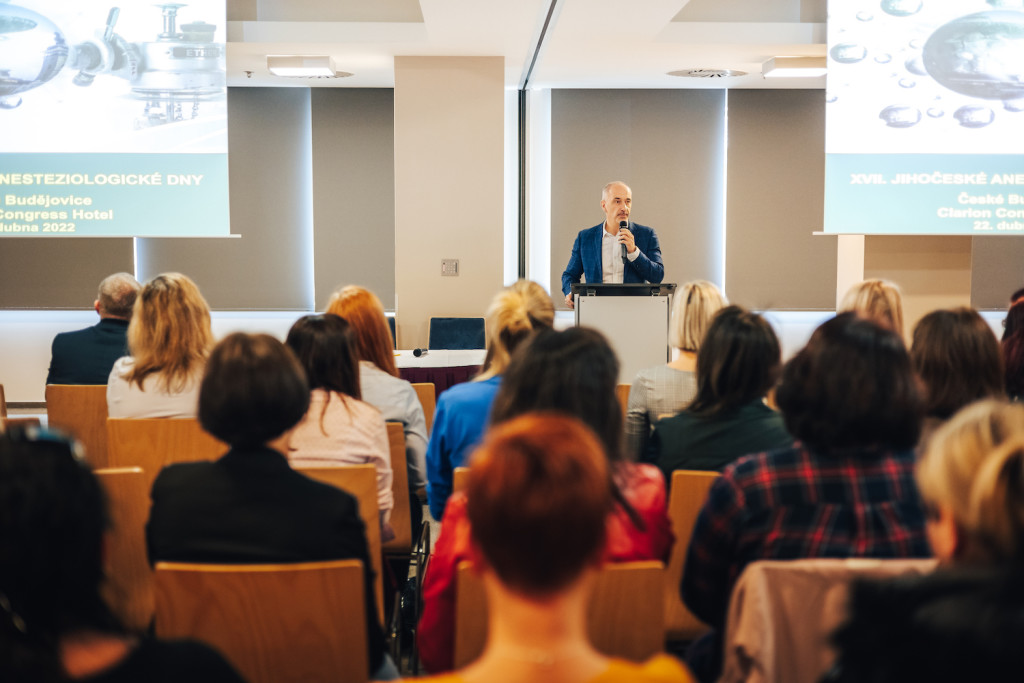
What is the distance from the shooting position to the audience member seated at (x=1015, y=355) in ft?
10.3

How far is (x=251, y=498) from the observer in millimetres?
1584

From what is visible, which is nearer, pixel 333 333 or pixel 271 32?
pixel 333 333

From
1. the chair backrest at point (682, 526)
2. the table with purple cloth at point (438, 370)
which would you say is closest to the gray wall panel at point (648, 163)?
the table with purple cloth at point (438, 370)

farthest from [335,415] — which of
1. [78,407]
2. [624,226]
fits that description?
[624,226]

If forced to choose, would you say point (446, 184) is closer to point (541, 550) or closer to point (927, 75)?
point (927, 75)

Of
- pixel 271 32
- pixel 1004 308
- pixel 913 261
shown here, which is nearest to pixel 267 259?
pixel 271 32

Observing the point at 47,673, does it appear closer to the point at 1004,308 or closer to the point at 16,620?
the point at 16,620

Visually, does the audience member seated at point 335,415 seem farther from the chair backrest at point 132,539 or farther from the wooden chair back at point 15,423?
the wooden chair back at point 15,423

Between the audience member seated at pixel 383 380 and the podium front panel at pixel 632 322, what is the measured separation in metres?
1.60

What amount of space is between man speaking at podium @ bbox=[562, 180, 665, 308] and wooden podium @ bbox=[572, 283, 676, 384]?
28.3 inches

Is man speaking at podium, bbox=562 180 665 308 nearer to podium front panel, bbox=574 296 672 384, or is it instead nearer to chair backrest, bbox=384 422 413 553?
podium front panel, bbox=574 296 672 384

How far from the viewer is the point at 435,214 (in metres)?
6.62

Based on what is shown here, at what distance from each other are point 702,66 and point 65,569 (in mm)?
6954

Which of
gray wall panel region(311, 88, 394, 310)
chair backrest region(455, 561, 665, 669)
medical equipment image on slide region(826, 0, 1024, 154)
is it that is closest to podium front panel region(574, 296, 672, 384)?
medical equipment image on slide region(826, 0, 1024, 154)
